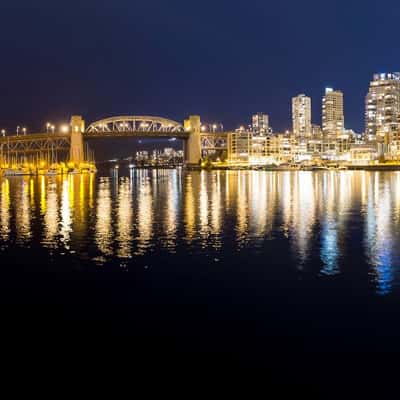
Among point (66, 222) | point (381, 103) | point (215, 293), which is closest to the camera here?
point (215, 293)

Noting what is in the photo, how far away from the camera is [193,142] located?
122 metres

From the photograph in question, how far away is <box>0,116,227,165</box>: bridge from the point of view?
108 m

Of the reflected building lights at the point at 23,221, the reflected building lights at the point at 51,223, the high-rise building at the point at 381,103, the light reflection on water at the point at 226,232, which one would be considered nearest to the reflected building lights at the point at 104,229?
the light reflection on water at the point at 226,232

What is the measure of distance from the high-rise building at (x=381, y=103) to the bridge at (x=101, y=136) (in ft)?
207

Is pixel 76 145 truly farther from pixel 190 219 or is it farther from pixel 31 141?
pixel 190 219

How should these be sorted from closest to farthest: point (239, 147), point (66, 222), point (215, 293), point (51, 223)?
point (215, 293) < point (51, 223) < point (66, 222) < point (239, 147)

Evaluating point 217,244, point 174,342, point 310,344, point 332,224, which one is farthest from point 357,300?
point 332,224

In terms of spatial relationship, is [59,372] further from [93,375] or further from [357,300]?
[357,300]

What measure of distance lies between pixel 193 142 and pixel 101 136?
67.8 ft

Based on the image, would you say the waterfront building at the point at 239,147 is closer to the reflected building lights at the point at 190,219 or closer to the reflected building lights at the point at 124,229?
the reflected building lights at the point at 190,219

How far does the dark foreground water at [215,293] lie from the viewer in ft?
23.1

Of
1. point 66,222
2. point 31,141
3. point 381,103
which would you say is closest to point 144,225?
point 66,222

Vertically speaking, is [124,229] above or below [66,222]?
below

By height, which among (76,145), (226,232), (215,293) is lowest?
(215,293)
